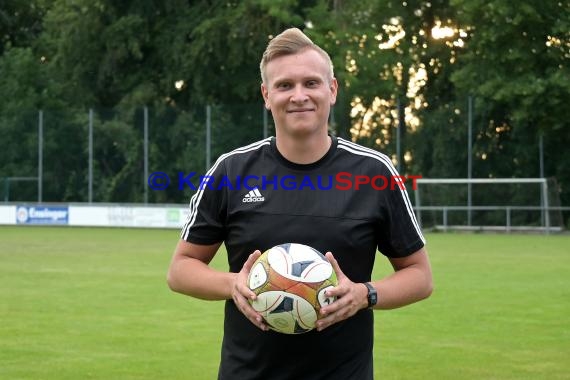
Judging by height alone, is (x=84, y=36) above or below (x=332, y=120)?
above

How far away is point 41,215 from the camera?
137 ft

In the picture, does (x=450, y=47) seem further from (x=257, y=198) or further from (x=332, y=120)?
(x=257, y=198)

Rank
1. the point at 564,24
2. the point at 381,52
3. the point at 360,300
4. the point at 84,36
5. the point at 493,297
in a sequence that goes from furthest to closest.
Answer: the point at 84,36
the point at 381,52
the point at 564,24
the point at 493,297
the point at 360,300

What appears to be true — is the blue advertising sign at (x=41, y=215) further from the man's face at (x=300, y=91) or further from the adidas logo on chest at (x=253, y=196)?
the man's face at (x=300, y=91)

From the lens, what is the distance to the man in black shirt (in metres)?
4.31

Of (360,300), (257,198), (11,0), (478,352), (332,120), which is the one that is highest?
(11,0)

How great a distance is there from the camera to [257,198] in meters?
4.43

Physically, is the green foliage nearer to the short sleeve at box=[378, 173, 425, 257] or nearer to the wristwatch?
the short sleeve at box=[378, 173, 425, 257]

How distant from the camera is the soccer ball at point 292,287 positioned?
4.11 metres

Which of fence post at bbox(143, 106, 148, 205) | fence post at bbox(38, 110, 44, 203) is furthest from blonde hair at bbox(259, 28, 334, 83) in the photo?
fence post at bbox(38, 110, 44, 203)

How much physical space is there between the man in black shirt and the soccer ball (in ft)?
0.32

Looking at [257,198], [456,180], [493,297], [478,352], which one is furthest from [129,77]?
[257,198]

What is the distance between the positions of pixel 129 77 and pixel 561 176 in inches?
868

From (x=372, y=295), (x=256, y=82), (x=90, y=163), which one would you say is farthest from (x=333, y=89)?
(x=256, y=82)
